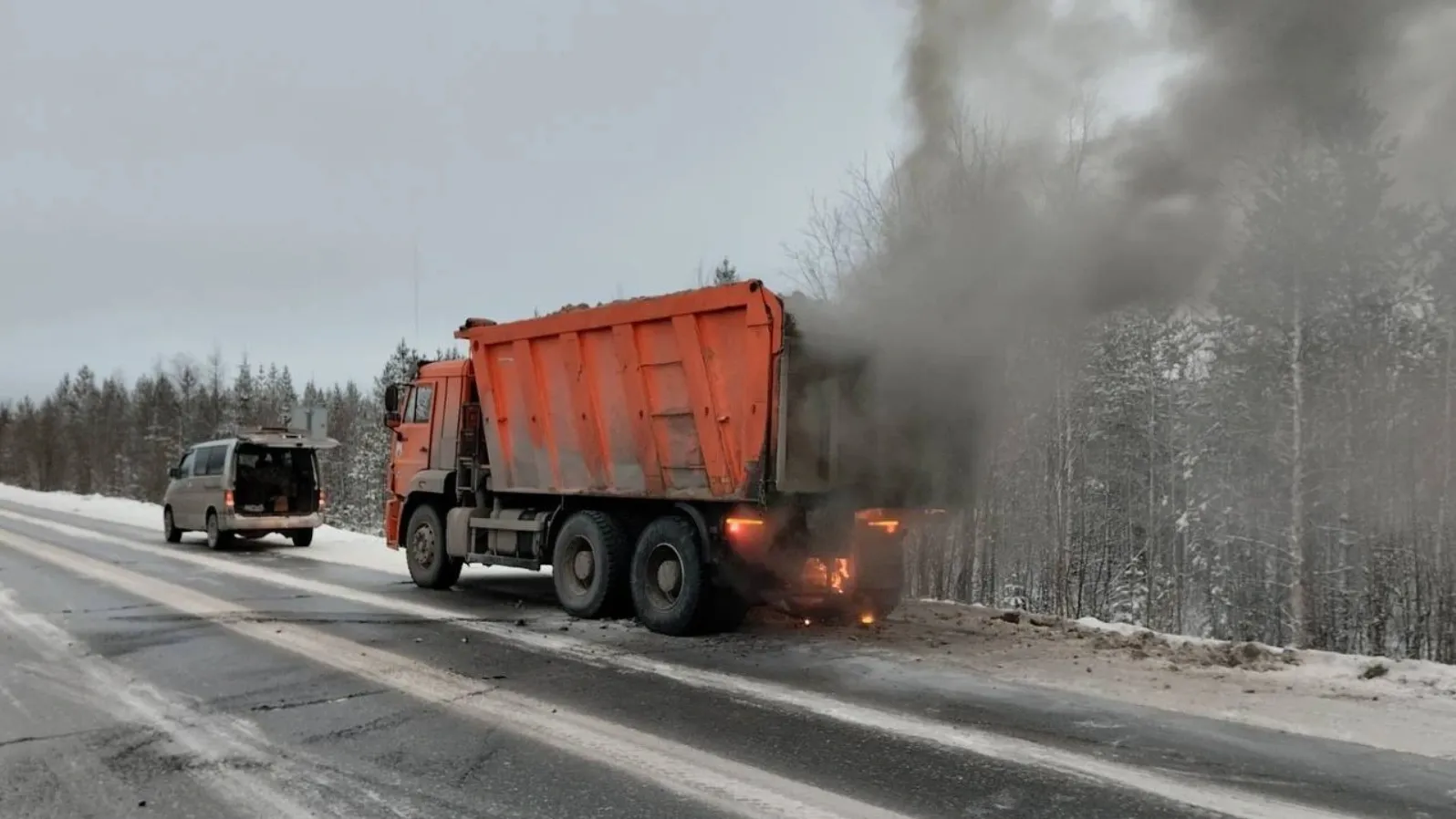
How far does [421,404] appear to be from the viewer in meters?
12.6

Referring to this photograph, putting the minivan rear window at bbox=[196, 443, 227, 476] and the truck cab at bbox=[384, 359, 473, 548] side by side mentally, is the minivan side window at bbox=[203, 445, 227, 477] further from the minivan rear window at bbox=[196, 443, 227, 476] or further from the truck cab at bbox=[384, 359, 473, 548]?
the truck cab at bbox=[384, 359, 473, 548]

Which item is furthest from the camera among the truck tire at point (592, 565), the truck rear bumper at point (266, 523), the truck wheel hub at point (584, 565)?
the truck rear bumper at point (266, 523)

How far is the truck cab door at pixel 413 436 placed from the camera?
40.6 feet

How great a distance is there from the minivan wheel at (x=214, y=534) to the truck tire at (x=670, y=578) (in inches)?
484

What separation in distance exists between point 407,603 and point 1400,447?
13.5 m

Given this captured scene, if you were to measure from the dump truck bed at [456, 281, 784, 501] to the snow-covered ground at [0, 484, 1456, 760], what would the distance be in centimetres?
195

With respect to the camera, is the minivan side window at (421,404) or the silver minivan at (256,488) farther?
the silver minivan at (256,488)

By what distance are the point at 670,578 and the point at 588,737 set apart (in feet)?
11.7

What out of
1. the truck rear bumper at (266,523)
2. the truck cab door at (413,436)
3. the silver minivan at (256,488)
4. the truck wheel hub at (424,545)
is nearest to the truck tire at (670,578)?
the truck wheel hub at (424,545)

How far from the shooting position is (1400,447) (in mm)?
13492

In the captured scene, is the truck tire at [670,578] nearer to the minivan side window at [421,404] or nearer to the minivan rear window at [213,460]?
the minivan side window at [421,404]

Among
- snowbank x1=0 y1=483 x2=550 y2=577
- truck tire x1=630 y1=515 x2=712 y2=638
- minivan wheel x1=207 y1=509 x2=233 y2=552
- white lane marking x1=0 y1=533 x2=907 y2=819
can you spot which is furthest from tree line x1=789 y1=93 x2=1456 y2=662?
minivan wheel x1=207 y1=509 x2=233 y2=552

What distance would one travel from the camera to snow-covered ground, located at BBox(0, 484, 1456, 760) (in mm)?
5719

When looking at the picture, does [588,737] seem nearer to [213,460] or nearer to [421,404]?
[421,404]
